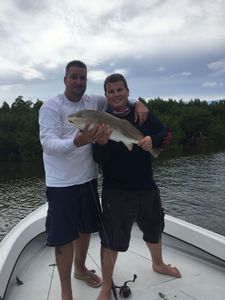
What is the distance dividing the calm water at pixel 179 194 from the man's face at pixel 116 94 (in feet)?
46.5

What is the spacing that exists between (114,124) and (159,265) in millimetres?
1765

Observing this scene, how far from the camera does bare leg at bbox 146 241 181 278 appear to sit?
4.09 m

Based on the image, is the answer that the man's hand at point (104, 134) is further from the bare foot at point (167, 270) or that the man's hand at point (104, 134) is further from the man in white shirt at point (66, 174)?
the bare foot at point (167, 270)

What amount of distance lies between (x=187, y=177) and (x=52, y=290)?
29480 mm

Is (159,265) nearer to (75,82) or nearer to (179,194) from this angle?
(75,82)

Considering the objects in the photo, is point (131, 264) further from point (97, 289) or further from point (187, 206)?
point (187, 206)

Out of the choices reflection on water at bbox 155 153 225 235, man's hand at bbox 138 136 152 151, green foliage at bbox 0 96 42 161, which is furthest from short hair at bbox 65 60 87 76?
green foliage at bbox 0 96 42 161

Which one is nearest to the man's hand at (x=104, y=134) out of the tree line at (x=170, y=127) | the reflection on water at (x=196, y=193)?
the reflection on water at (x=196, y=193)

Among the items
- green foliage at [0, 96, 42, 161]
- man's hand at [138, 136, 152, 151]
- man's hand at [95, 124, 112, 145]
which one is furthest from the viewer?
green foliage at [0, 96, 42, 161]

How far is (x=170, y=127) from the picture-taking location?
77812mm

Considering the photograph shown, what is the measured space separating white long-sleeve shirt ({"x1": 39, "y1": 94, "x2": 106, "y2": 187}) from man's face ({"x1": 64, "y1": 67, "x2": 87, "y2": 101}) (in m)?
0.10

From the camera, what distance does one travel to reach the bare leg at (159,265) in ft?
13.4

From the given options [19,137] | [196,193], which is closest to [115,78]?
[196,193]

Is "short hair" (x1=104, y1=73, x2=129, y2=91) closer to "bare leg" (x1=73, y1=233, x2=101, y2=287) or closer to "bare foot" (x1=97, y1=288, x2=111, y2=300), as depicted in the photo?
"bare leg" (x1=73, y1=233, x2=101, y2=287)
